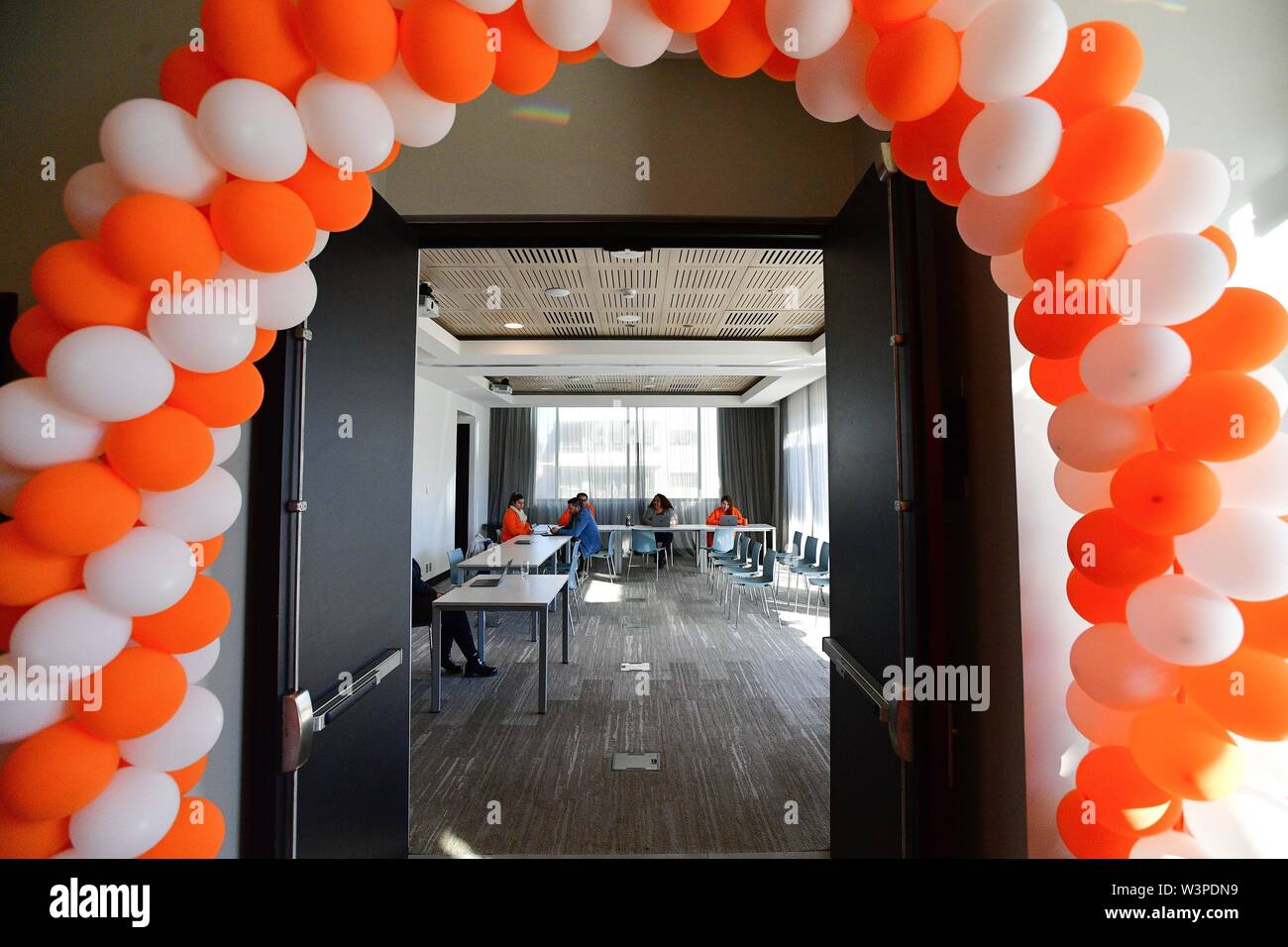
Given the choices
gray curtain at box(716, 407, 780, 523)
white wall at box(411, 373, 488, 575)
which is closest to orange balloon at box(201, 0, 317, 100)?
white wall at box(411, 373, 488, 575)

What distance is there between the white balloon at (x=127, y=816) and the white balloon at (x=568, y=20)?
168 centimetres

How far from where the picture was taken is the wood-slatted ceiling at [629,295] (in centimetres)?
459

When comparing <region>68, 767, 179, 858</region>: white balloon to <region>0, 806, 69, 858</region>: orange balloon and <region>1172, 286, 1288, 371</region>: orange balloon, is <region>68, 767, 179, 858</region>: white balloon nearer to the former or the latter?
<region>0, 806, 69, 858</region>: orange balloon

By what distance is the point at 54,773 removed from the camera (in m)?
1.00

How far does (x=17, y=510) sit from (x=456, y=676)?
13.7ft

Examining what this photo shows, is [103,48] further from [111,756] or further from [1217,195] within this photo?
[1217,195]

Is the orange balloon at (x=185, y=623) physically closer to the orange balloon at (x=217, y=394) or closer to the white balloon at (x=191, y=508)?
the white balloon at (x=191, y=508)

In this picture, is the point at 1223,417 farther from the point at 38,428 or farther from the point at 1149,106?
the point at 38,428

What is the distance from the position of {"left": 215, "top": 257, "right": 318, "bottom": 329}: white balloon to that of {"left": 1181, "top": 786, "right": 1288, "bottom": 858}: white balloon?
207cm

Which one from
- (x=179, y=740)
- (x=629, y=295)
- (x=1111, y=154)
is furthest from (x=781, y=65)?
(x=629, y=295)

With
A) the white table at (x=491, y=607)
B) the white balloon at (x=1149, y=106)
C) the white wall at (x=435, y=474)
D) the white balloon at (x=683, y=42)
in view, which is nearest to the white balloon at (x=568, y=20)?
the white balloon at (x=683, y=42)

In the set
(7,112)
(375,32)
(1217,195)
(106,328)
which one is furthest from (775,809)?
(7,112)
